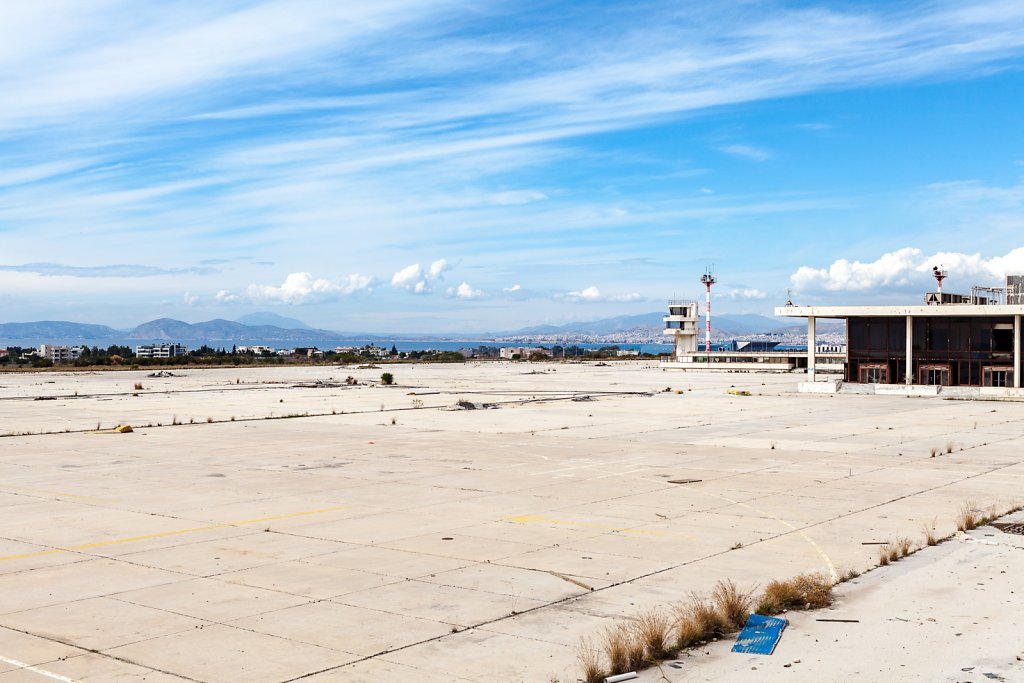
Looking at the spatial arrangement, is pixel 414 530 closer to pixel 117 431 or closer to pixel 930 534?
pixel 930 534

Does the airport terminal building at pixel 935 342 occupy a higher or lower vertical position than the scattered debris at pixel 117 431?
higher

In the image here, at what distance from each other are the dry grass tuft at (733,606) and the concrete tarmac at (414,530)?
0.86 meters

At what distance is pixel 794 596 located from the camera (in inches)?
493

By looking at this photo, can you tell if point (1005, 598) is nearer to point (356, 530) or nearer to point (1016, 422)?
point (356, 530)

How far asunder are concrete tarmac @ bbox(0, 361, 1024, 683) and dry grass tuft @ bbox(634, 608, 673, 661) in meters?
0.64

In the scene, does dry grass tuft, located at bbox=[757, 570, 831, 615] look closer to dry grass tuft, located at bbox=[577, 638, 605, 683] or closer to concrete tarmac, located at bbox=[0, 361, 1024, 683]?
concrete tarmac, located at bbox=[0, 361, 1024, 683]

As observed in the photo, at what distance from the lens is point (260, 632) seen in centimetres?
1155

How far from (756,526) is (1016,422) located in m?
31.3

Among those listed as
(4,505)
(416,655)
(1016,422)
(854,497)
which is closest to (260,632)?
(416,655)

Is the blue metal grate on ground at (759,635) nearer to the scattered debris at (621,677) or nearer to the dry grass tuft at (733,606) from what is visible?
the dry grass tuft at (733,606)

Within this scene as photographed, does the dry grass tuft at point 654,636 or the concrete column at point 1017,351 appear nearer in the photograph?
the dry grass tuft at point 654,636

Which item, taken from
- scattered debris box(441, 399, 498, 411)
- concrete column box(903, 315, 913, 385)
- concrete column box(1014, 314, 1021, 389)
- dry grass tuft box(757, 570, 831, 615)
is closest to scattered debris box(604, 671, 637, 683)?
dry grass tuft box(757, 570, 831, 615)

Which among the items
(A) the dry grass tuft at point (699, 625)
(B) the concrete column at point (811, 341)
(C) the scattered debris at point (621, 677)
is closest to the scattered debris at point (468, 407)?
(B) the concrete column at point (811, 341)

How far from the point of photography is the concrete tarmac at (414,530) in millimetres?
11125
